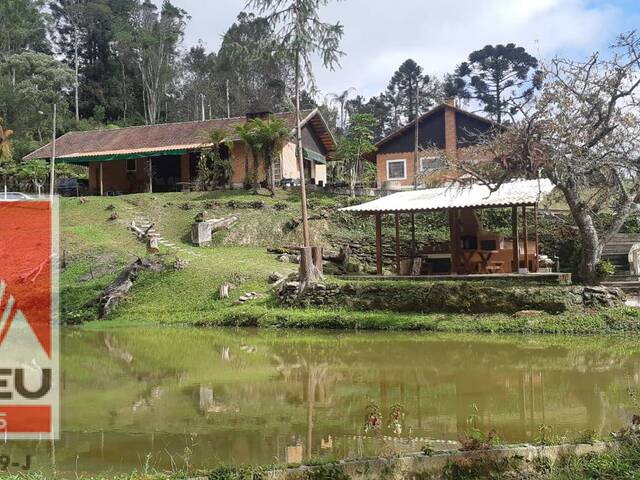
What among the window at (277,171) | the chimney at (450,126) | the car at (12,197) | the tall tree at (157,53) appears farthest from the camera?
the tall tree at (157,53)

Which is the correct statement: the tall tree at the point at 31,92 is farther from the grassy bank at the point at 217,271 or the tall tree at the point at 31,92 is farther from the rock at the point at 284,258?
the rock at the point at 284,258

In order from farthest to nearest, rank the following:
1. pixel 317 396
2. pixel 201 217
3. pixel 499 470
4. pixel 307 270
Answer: pixel 201 217 → pixel 307 270 → pixel 317 396 → pixel 499 470

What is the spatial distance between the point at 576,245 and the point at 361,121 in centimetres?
1418

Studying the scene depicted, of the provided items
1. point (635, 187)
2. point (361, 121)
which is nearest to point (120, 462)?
point (635, 187)

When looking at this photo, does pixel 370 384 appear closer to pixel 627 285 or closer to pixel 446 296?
pixel 446 296

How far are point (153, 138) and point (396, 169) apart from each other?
13994 mm

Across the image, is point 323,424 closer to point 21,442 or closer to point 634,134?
point 21,442

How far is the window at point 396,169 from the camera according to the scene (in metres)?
36.0

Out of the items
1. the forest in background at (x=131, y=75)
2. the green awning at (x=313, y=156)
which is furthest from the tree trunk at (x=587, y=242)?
the forest in background at (x=131, y=75)

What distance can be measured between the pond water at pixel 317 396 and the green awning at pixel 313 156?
21.5 metres

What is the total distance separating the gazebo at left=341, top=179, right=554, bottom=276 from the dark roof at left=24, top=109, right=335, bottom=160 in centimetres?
1453

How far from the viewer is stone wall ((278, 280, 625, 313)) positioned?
50.6ft

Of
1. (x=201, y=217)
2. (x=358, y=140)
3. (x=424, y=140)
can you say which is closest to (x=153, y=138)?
(x=201, y=217)

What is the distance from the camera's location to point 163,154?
34.3 metres
